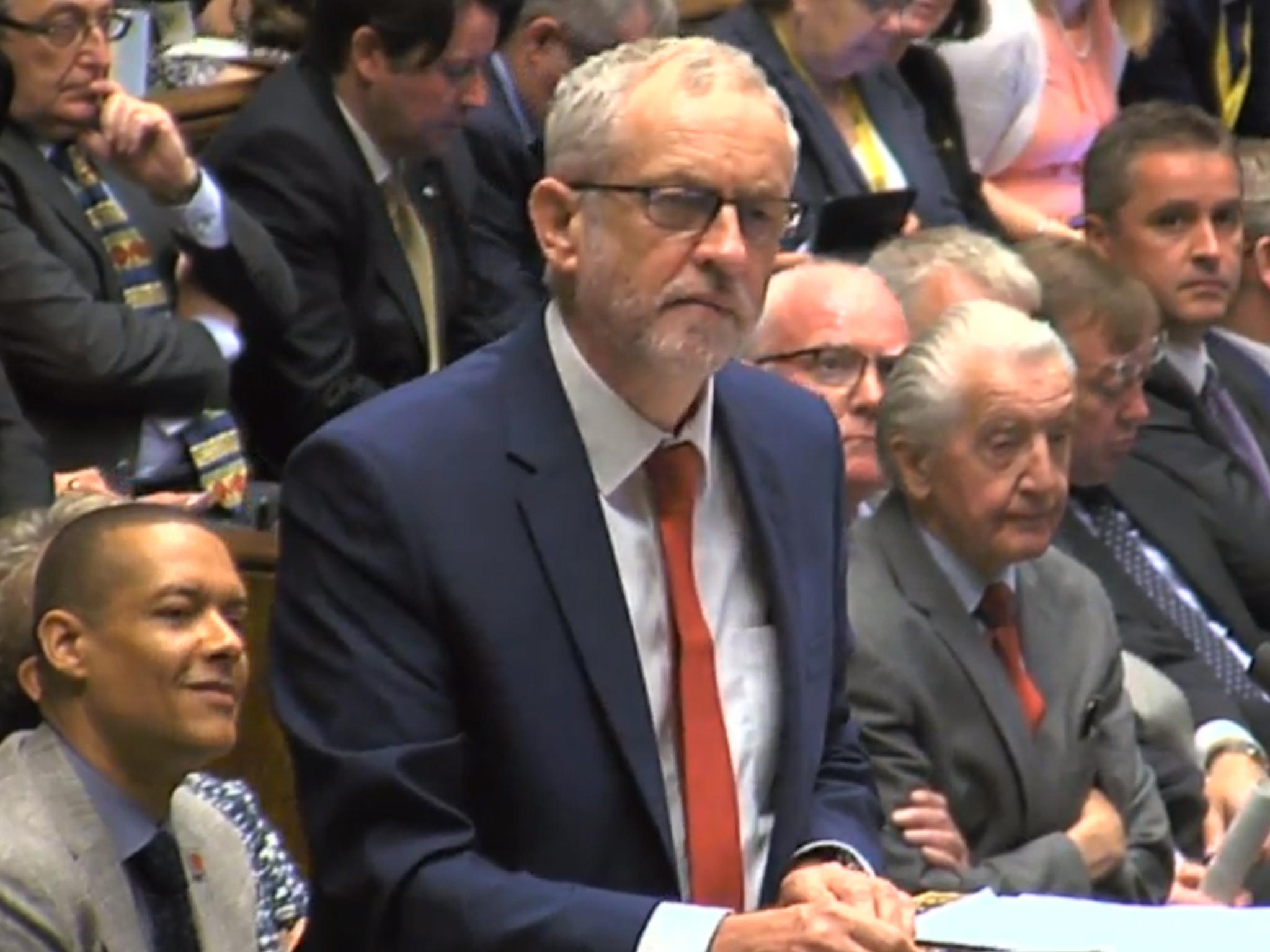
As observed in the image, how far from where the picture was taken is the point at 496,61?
19.1 feet

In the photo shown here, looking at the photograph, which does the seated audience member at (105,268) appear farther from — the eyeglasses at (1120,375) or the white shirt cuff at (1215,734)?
the white shirt cuff at (1215,734)

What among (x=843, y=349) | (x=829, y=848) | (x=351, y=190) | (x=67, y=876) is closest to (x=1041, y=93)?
(x=351, y=190)

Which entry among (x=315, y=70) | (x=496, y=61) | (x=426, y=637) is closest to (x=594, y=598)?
(x=426, y=637)

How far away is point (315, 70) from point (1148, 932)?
113 inches

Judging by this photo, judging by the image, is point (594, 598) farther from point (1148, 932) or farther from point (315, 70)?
point (315, 70)

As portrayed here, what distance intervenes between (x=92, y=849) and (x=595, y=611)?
732mm

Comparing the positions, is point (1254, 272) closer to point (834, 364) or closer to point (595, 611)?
point (834, 364)

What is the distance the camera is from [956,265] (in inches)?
197

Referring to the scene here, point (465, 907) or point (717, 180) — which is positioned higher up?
point (717, 180)

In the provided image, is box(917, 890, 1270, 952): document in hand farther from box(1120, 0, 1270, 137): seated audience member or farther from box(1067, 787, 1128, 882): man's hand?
box(1120, 0, 1270, 137): seated audience member

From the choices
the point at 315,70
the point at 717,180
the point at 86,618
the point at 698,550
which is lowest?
the point at 315,70

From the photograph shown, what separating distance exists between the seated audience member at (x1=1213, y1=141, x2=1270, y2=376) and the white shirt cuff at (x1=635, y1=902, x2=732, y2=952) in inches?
141

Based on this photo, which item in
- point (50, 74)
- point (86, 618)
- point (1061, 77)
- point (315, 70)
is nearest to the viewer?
point (86, 618)

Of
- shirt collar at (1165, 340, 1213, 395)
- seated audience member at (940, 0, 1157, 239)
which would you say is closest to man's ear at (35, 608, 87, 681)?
shirt collar at (1165, 340, 1213, 395)
